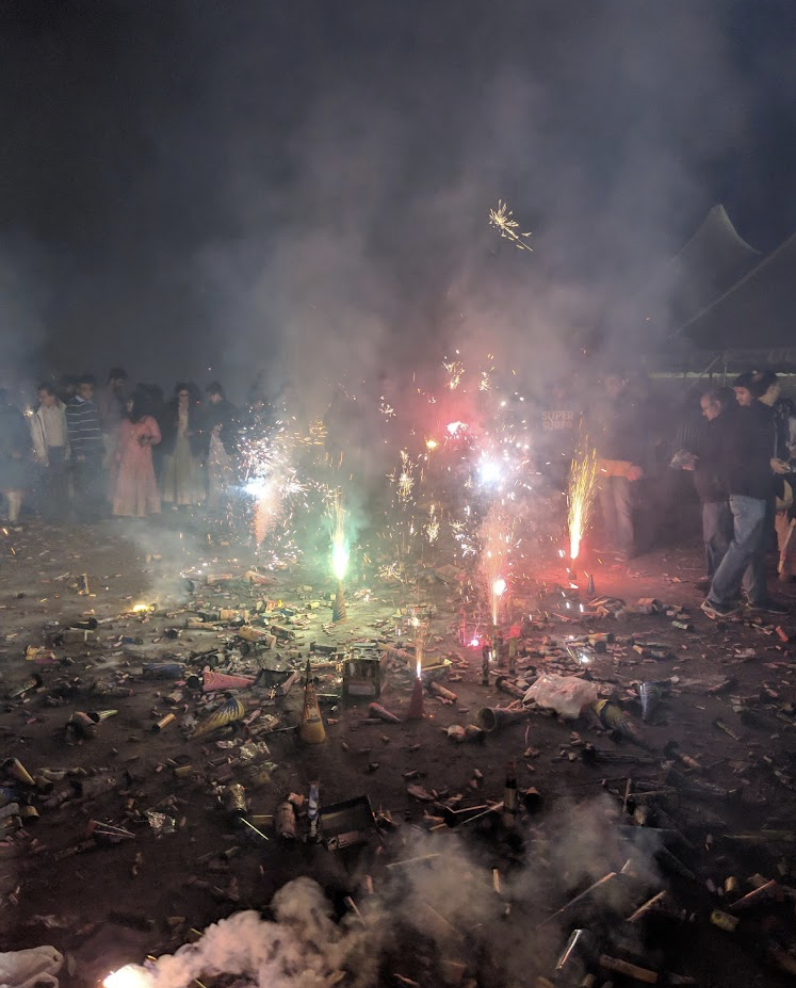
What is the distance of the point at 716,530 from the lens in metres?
7.17

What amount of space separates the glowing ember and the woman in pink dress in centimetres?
836

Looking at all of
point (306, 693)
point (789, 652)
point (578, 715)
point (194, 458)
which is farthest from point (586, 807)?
point (194, 458)

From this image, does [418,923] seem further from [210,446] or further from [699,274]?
[699,274]

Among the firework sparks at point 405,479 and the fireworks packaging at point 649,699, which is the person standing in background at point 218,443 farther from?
the fireworks packaging at point 649,699

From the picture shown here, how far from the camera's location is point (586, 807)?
3.48 meters

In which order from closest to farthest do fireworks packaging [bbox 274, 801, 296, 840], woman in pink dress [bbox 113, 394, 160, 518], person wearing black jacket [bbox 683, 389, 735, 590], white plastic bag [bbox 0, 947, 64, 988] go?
white plastic bag [bbox 0, 947, 64, 988] < fireworks packaging [bbox 274, 801, 296, 840] < person wearing black jacket [bbox 683, 389, 735, 590] < woman in pink dress [bbox 113, 394, 160, 518]

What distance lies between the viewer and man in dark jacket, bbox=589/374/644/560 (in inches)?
342

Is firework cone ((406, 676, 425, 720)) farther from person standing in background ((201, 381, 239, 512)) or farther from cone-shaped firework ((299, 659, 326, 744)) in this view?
person standing in background ((201, 381, 239, 512))

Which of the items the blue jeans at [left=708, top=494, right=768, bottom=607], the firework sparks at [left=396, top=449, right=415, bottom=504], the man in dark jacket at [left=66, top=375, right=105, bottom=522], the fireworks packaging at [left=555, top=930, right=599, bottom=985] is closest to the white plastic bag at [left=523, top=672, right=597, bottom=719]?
the fireworks packaging at [left=555, top=930, right=599, bottom=985]

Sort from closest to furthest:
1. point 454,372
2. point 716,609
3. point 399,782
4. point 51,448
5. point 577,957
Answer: point 577,957, point 399,782, point 716,609, point 51,448, point 454,372

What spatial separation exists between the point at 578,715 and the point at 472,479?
639cm

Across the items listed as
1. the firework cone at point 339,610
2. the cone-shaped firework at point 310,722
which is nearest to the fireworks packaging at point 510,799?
the cone-shaped firework at point 310,722

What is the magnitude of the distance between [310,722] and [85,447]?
25.4 ft

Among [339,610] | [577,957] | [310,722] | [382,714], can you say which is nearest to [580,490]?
[339,610]
